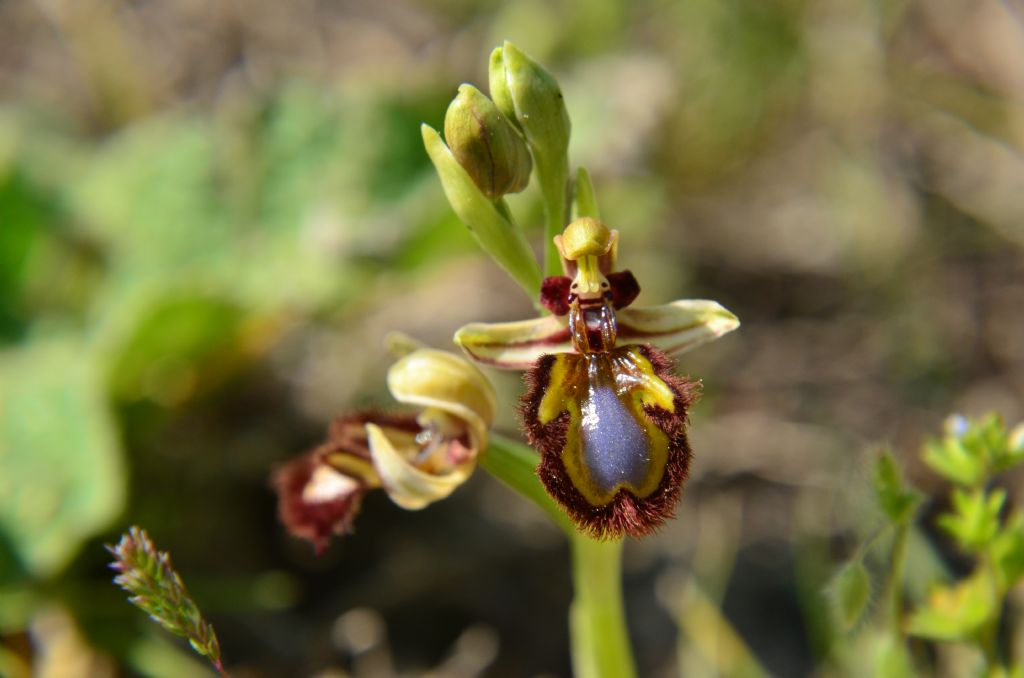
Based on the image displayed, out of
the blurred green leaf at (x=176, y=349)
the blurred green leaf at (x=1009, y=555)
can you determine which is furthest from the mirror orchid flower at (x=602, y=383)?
the blurred green leaf at (x=176, y=349)

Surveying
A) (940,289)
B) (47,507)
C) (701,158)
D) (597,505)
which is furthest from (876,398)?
(47,507)

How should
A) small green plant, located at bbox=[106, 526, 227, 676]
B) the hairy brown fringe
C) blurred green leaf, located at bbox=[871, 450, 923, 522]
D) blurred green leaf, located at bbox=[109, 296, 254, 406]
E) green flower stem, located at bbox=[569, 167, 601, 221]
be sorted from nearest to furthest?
1. small green plant, located at bbox=[106, 526, 227, 676]
2. the hairy brown fringe
3. blurred green leaf, located at bbox=[871, 450, 923, 522]
4. green flower stem, located at bbox=[569, 167, 601, 221]
5. blurred green leaf, located at bbox=[109, 296, 254, 406]

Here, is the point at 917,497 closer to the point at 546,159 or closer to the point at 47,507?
the point at 546,159

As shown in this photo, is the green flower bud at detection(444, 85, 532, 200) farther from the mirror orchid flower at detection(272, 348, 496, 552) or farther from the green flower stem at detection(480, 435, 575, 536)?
the green flower stem at detection(480, 435, 575, 536)

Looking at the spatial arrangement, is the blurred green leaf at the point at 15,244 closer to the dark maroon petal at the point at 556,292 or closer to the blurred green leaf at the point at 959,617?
the dark maroon petal at the point at 556,292

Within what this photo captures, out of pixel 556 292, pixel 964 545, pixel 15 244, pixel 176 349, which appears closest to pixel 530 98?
pixel 556 292

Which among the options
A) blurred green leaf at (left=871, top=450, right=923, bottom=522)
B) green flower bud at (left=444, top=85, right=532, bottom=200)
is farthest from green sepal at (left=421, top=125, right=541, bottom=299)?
blurred green leaf at (left=871, top=450, right=923, bottom=522)
